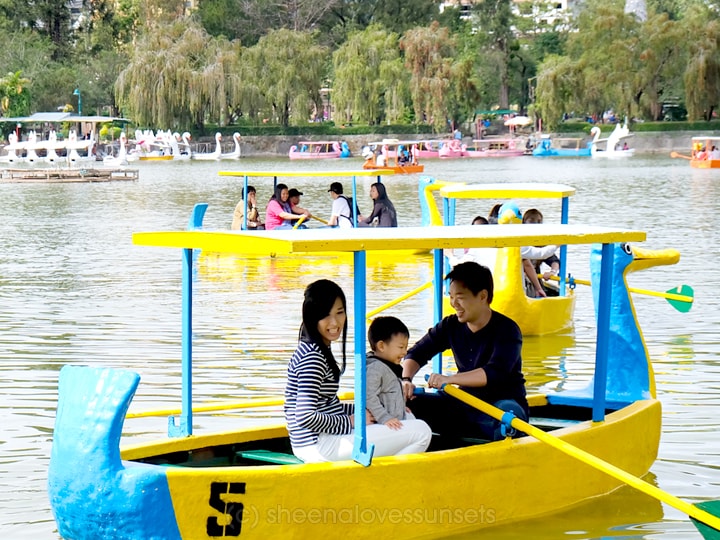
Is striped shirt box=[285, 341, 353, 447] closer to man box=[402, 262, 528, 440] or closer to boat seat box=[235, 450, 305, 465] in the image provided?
boat seat box=[235, 450, 305, 465]

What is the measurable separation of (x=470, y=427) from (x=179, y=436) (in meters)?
1.57

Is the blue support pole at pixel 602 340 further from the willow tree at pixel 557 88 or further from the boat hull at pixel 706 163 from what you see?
the willow tree at pixel 557 88

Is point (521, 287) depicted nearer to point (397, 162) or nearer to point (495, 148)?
point (397, 162)

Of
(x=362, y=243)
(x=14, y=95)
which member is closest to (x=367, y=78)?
(x=14, y=95)

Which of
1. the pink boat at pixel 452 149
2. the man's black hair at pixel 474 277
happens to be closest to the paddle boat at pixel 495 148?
the pink boat at pixel 452 149

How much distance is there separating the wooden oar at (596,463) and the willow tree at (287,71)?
5649 cm

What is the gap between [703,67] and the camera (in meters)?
57.5

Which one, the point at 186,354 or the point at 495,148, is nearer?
the point at 186,354

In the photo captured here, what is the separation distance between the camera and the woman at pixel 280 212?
1833cm

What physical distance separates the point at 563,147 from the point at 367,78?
10793mm

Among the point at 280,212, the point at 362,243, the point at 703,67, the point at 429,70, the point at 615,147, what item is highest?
the point at 429,70

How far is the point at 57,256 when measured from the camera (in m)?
20.2

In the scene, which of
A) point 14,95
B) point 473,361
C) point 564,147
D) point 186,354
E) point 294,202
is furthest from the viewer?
point 14,95

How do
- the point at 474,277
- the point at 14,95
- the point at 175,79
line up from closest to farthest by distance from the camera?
the point at 474,277 → the point at 175,79 → the point at 14,95
